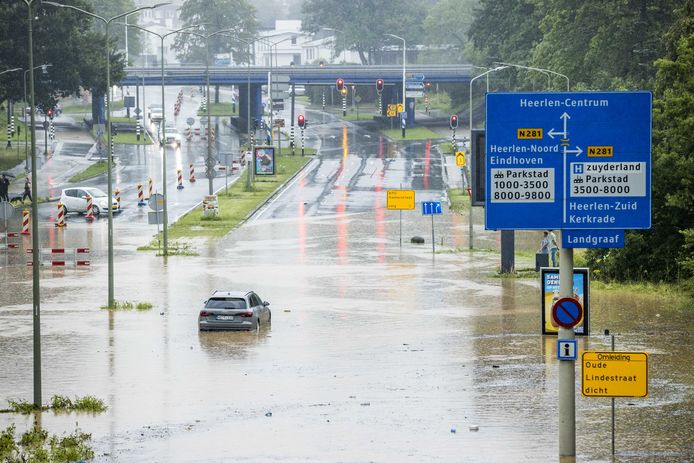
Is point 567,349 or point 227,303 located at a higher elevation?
point 567,349

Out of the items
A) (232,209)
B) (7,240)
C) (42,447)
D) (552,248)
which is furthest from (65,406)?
(232,209)

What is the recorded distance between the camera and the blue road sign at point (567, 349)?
75.7 feet

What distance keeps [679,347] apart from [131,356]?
1373 centimetres

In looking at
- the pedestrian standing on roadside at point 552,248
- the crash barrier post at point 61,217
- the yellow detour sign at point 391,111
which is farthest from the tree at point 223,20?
the pedestrian standing on roadside at point 552,248

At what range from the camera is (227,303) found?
128 feet

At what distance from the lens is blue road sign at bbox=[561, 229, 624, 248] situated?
2306 centimetres

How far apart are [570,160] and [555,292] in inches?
461

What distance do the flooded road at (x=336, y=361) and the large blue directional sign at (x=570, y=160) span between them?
4.05 m

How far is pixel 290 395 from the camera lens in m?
29.9

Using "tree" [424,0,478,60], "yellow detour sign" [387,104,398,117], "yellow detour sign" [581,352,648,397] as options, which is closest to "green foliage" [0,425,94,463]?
"yellow detour sign" [581,352,648,397]

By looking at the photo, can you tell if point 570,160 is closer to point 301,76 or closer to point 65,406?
point 65,406

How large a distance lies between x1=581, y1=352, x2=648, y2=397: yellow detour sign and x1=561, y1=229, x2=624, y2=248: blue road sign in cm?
178

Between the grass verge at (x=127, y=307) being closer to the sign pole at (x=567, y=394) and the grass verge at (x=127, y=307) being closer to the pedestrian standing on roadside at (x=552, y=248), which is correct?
the pedestrian standing on roadside at (x=552, y=248)

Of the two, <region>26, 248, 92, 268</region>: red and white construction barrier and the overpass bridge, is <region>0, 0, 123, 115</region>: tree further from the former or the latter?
<region>26, 248, 92, 268</region>: red and white construction barrier
